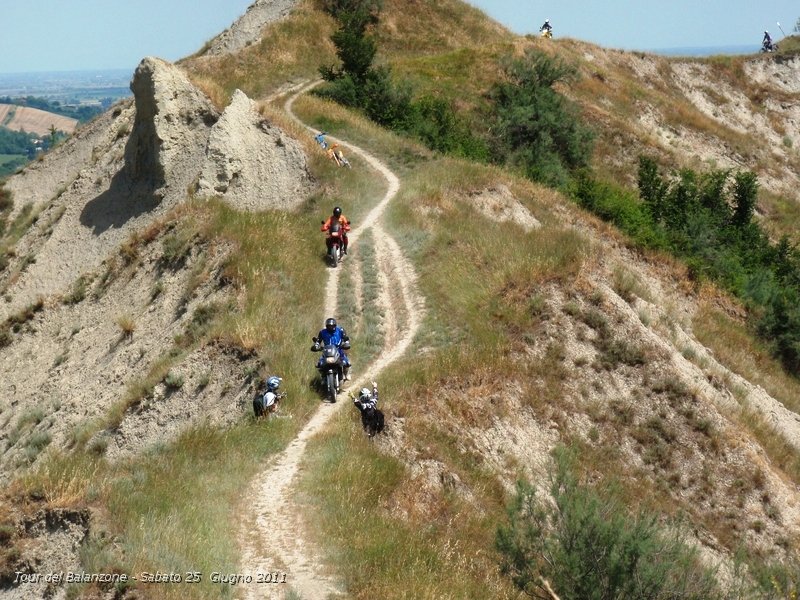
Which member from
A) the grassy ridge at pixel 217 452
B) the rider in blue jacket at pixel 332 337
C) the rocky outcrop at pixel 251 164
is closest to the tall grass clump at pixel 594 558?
the grassy ridge at pixel 217 452

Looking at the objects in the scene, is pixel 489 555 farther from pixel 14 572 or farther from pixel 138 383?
pixel 138 383

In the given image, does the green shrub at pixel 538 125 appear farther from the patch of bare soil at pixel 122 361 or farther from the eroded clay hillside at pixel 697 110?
the patch of bare soil at pixel 122 361

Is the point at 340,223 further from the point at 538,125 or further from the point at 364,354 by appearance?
the point at 538,125

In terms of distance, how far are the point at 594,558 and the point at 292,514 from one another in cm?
454

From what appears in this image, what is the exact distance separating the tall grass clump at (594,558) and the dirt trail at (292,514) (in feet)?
8.33

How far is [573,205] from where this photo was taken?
1257 inches

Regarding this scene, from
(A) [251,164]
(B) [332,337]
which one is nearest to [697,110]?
(A) [251,164]

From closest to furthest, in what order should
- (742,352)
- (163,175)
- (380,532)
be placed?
1. (380,532)
2. (742,352)
3. (163,175)

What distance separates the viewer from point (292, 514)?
38.6 ft

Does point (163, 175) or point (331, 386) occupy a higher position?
point (163, 175)

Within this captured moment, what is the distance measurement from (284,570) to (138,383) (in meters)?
8.54

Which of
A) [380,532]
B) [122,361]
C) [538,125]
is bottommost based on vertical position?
[122,361]

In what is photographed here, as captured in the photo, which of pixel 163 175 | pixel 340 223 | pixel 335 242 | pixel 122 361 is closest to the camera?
pixel 122 361

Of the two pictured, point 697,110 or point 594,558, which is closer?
point 594,558
